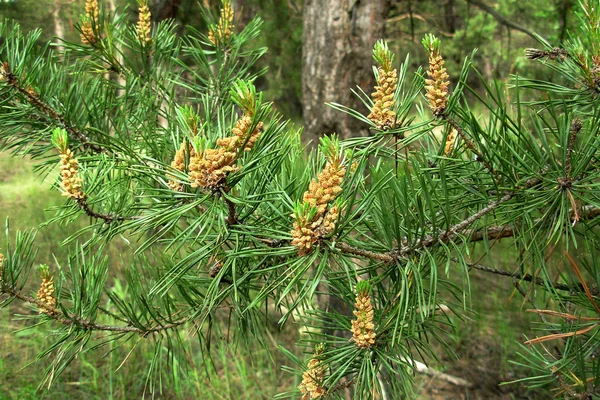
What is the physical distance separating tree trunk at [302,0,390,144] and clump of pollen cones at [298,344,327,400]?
4.96ft

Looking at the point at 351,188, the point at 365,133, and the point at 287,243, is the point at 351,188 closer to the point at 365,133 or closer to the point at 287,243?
the point at 287,243

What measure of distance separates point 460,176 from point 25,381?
2.16 meters

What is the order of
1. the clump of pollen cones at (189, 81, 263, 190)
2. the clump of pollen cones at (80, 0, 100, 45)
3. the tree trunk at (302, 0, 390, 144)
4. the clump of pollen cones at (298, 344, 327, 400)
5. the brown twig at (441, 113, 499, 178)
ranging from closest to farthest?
the clump of pollen cones at (189, 81, 263, 190)
the brown twig at (441, 113, 499, 178)
the clump of pollen cones at (298, 344, 327, 400)
the clump of pollen cones at (80, 0, 100, 45)
the tree trunk at (302, 0, 390, 144)

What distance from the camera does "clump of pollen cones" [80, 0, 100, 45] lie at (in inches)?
38.9

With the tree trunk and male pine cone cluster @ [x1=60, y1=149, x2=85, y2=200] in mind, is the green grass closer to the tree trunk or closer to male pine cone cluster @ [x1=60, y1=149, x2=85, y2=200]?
Answer: the tree trunk

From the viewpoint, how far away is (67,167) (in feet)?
2.19

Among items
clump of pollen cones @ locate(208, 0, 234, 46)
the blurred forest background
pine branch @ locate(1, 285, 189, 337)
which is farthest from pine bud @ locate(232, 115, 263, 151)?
the blurred forest background

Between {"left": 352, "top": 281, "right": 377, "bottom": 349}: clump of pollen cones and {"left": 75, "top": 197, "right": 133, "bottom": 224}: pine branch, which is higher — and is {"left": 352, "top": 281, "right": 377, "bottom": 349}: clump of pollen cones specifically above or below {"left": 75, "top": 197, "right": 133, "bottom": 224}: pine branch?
below

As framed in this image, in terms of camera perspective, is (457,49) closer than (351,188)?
No

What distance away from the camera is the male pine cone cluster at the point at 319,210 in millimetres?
509

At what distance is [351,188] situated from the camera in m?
0.59

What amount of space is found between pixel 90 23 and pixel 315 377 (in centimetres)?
81

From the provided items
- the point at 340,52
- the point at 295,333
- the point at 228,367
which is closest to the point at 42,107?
the point at 340,52

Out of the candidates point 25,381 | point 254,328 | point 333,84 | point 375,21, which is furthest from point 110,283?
point 254,328
